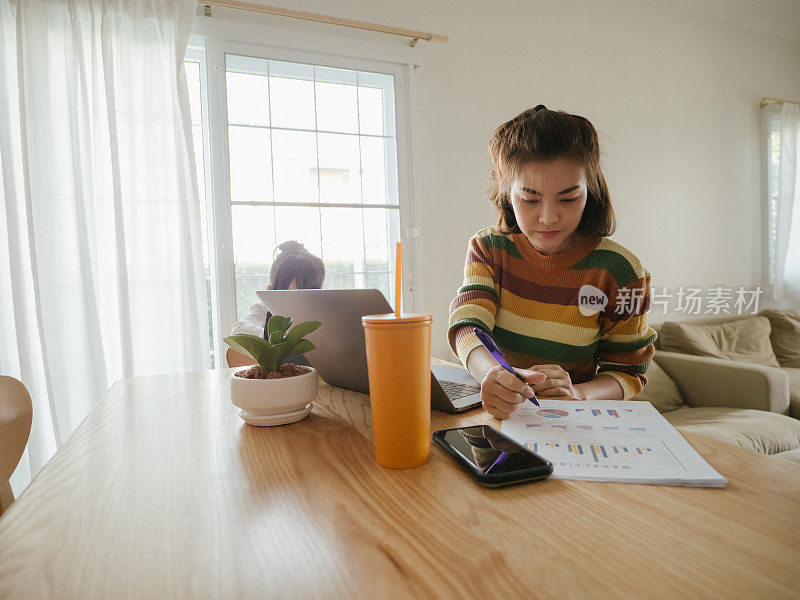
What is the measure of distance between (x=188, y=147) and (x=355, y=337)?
1810 mm

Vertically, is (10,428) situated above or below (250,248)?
below

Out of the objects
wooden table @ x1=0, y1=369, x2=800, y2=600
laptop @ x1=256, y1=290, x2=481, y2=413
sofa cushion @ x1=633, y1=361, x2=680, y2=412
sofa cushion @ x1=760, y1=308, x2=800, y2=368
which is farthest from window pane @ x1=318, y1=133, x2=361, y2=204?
sofa cushion @ x1=760, y1=308, x2=800, y2=368

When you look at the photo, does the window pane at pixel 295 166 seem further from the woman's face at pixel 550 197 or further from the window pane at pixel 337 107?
the woman's face at pixel 550 197

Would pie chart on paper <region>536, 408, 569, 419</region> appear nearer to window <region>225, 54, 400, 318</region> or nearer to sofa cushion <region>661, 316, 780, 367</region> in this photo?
window <region>225, 54, 400, 318</region>

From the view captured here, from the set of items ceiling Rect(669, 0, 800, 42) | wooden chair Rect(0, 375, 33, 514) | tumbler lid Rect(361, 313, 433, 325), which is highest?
ceiling Rect(669, 0, 800, 42)

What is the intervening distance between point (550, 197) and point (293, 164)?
5.85ft

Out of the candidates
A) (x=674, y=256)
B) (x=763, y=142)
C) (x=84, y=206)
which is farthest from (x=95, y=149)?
(x=763, y=142)

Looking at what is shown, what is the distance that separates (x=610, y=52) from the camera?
127 inches

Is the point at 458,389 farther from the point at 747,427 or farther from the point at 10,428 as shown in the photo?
the point at 747,427

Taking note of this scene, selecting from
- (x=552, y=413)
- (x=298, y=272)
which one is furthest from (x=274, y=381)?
(x=298, y=272)

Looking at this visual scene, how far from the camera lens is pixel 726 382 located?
2.52 m

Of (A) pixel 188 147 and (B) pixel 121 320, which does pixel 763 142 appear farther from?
(B) pixel 121 320

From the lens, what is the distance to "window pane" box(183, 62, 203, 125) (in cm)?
234

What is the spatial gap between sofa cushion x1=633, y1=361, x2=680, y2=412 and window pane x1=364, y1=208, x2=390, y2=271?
5.08 ft
